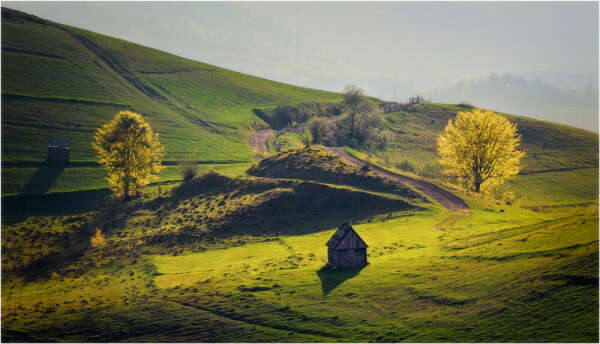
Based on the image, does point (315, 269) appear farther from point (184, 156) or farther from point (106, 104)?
point (106, 104)

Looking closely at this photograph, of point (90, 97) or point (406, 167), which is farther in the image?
point (90, 97)

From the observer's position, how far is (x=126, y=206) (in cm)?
9581

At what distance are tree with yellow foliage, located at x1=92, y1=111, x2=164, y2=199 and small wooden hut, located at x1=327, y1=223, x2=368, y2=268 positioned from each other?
57919mm

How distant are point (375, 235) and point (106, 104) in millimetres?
109770

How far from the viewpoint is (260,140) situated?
15812 cm

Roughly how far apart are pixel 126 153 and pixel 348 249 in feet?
204

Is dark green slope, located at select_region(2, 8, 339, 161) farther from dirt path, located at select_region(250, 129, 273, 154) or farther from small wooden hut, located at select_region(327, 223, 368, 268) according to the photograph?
small wooden hut, located at select_region(327, 223, 368, 268)

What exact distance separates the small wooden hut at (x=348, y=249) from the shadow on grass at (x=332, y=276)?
0.87 m

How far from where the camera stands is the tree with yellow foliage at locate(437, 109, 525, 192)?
9688 cm

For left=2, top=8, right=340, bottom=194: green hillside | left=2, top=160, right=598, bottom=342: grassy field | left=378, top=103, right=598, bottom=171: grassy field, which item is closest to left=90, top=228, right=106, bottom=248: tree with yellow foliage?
left=2, top=160, right=598, bottom=342: grassy field

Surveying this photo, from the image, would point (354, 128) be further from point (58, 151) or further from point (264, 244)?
point (58, 151)

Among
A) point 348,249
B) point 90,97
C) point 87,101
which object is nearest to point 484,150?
point 348,249

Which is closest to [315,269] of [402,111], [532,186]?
[532,186]

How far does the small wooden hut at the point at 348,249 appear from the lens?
57688mm
